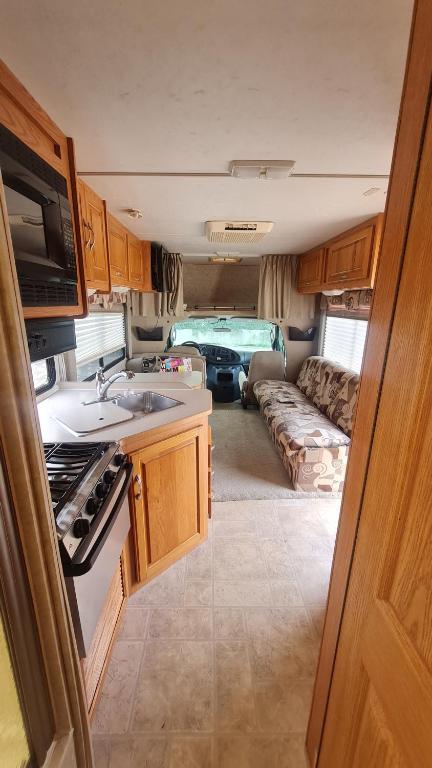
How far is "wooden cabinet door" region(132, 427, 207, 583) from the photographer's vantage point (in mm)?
1562

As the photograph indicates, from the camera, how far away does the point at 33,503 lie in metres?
0.56

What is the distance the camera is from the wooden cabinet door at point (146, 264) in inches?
Result: 127

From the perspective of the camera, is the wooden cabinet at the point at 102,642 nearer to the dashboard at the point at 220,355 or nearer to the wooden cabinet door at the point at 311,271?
the wooden cabinet door at the point at 311,271

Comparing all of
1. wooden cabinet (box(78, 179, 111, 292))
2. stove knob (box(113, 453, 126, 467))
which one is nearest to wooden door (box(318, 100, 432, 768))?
stove knob (box(113, 453, 126, 467))

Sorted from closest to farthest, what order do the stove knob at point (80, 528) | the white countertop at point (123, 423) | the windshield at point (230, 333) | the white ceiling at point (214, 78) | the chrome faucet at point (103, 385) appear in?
the white ceiling at point (214, 78) < the stove knob at point (80, 528) < the white countertop at point (123, 423) < the chrome faucet at point (103, 385) < the windshield at point (230, 333)

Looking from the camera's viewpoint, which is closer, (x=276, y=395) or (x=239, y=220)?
(x=239, y=220)

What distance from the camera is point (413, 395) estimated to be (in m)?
0.53

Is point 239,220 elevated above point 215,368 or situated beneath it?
elevated above

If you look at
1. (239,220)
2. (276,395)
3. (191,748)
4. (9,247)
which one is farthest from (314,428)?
(9,247)

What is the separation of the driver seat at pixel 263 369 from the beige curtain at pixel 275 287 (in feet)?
1.79

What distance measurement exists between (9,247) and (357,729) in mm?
1226

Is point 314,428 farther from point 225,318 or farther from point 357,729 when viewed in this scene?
point 225,318

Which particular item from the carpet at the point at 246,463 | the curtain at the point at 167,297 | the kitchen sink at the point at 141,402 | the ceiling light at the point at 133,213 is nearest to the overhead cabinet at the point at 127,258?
the ceiling light at the point at 133,213

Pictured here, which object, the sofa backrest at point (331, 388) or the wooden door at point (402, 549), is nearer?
the wooden door at point (402, 549)
